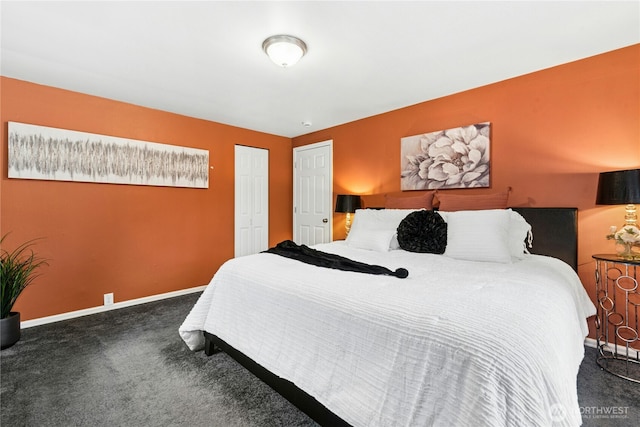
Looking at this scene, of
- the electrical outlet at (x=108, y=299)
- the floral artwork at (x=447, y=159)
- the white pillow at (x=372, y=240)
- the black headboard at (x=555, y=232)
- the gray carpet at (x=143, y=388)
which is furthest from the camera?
the electrical outlet at (x=108, y=299)

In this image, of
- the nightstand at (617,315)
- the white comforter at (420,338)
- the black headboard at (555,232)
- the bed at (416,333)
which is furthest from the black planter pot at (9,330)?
the nightstand at (617,315)

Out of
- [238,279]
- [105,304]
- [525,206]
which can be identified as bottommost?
[105,304]

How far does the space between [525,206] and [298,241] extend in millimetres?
3235

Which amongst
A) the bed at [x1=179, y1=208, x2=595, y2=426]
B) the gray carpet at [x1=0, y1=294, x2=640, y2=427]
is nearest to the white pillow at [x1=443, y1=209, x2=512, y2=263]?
the bed at [x1=179, y1=208, x2=595, y2=426]

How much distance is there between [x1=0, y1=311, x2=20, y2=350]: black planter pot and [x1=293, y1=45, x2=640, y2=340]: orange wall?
422cm

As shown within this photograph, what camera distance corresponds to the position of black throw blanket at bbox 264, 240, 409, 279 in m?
1.76

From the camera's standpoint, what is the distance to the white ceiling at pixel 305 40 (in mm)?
1790

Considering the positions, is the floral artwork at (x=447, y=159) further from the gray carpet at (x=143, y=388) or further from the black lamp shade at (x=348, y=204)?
the gray carpet at (x=143, y=388)

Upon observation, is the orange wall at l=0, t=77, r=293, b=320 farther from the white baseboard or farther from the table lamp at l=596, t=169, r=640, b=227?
the table lamp at l=596, t=169, r=640, b=227

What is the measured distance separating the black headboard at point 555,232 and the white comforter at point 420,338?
516 mm

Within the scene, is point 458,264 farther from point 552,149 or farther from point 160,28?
point 160,28

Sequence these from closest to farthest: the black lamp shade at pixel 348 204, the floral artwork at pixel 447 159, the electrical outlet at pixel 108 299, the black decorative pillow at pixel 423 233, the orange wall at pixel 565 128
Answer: the orange wall at pixel 565 128 < the black decorative pillow at pixel 423 233 < the floral artwork at pixel 447 159 < the electrical outlet at pixel 108 299 < the black lamp shade at pixel 348 204

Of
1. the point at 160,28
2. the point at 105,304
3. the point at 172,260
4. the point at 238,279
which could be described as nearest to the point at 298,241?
the point at 172,260

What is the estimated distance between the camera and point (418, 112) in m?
3.39
